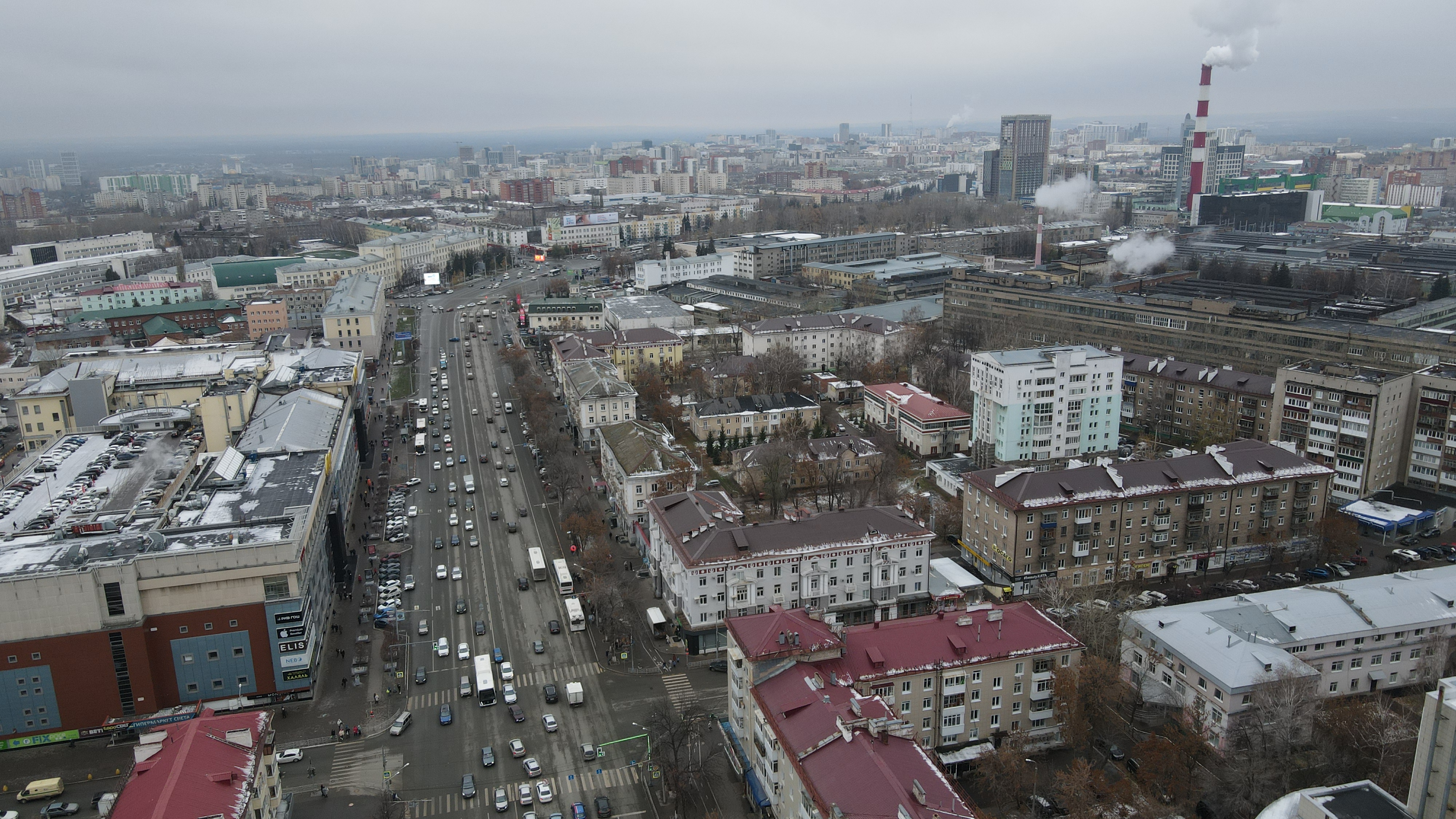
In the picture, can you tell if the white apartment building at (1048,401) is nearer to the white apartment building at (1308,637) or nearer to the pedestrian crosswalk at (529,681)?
the white apartment building at (1308,637)

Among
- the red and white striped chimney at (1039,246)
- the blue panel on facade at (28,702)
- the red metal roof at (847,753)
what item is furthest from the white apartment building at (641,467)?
the red and white striped chimney at (1039,246)

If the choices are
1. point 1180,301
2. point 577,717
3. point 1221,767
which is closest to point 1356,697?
point 1221,767

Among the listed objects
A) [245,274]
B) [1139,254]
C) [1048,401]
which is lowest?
[1048,401]

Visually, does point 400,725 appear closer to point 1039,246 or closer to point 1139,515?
point 1139,515

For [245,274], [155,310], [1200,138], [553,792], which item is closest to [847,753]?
[553,792]

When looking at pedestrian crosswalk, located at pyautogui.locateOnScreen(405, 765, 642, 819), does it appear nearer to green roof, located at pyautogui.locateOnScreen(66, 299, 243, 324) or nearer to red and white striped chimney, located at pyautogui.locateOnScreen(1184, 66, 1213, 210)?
green roof, located at pyautogui.locateOnScreen(66, 299, 243, 324)

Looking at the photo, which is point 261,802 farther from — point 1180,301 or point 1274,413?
point 1180,301

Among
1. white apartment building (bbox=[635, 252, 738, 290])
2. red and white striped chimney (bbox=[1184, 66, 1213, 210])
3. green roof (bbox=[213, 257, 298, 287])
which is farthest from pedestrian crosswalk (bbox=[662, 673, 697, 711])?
red and white striped chimney (bbox=[1184, 66, 1213, 210])
